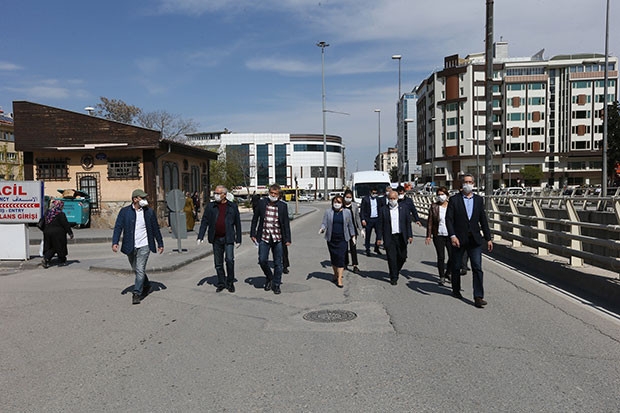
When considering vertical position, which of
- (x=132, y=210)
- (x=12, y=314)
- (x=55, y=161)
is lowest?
(x=12, y=314)

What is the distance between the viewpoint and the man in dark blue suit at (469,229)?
7.36 metres

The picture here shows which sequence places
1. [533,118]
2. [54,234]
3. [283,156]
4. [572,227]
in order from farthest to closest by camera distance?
[283,156] → [533,118] → [54,234] → [572,227]

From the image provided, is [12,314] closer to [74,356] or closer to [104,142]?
[74,356]

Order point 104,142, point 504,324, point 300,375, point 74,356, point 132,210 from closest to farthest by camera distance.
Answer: point 300,375 < point 74,356 < point 504,324 < point 132,210 < point 104,142

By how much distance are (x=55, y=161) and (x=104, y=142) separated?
2826 millimetres

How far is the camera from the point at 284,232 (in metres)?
8.88

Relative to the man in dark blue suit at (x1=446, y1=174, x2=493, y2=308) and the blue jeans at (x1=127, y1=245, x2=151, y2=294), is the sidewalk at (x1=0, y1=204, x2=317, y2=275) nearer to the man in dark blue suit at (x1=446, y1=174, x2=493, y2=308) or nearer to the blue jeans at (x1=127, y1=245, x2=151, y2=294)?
the blue jeans at (x1=127, y1=245, x2=151, y2=294)

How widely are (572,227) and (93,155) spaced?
68.6 ft

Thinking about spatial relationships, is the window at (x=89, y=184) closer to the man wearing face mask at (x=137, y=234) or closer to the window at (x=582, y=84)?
the man wearing face mask at (x=137, y=234)

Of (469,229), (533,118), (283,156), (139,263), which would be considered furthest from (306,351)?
(283,156)

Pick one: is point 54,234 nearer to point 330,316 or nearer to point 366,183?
point 330,316

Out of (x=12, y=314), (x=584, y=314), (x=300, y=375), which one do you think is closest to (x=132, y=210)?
(x=12, y=314)

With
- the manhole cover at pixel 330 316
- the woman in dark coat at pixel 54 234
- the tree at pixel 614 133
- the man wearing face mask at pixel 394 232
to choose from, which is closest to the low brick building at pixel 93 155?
the woman in dark coat at pixel 54 234

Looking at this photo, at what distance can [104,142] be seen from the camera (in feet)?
76.7
